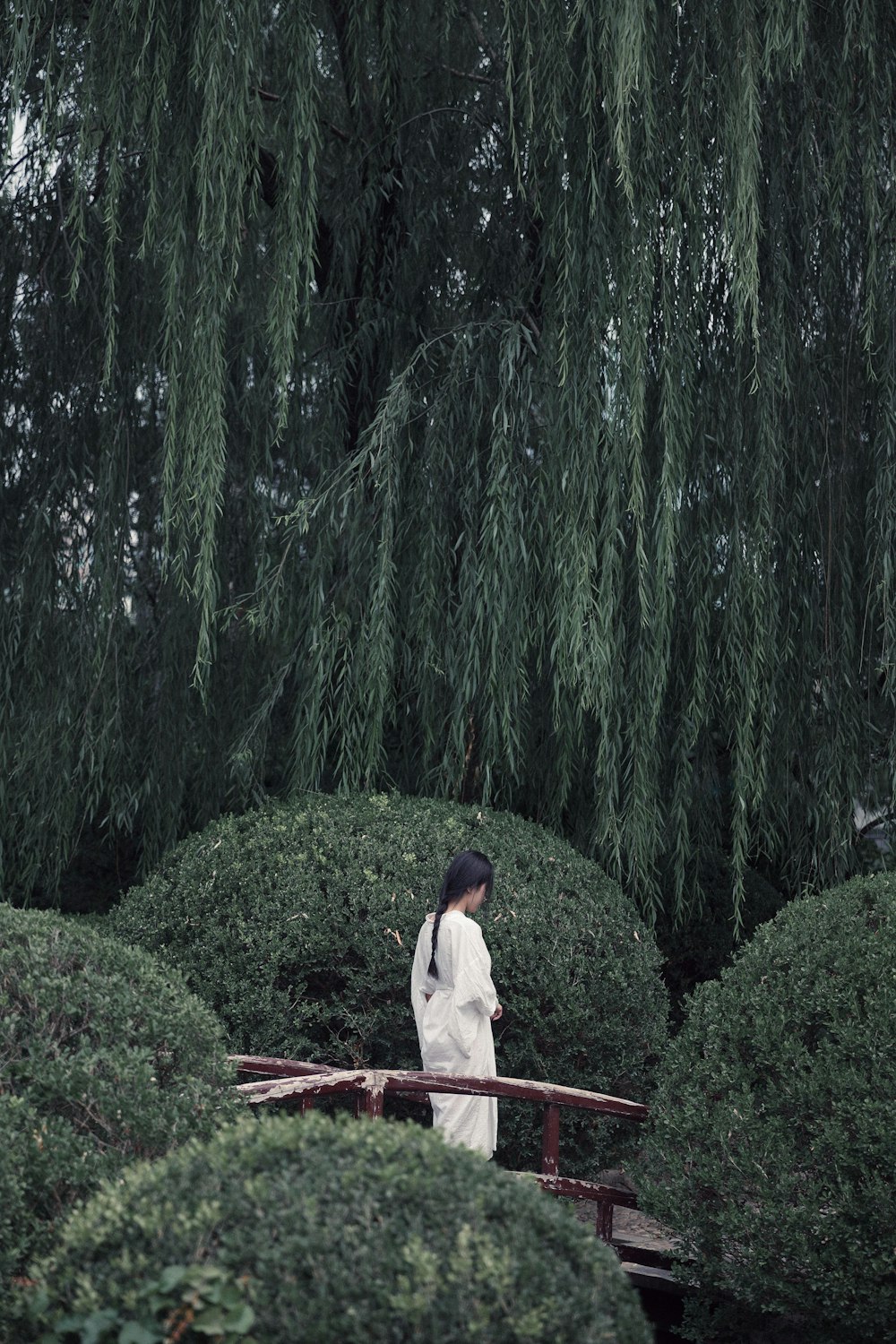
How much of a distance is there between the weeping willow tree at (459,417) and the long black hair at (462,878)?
0.91 meters

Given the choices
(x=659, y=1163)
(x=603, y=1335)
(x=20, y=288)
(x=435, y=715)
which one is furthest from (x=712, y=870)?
(x=603, y=1335)

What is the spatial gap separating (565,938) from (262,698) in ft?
5.47

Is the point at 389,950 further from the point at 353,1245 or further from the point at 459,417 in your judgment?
the point at 353,1245

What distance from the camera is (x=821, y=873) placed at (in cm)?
596

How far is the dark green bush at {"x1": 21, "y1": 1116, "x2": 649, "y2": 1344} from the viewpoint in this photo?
2025mm

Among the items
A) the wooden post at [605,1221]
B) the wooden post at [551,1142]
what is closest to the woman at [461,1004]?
the wooden post at [551,1142]

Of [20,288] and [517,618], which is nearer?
[517,618]

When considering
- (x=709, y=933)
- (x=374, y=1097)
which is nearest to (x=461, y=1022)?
(x=374, y=1097)

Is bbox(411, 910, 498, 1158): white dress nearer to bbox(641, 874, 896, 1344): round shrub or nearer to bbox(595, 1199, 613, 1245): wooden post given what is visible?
bbox(595, 1199, 613, 1245): wooden post

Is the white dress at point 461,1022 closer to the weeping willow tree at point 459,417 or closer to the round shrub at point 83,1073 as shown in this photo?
the weeping willow tree at point 459,417

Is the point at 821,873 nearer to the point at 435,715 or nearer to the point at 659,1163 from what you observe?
the point at 435,715

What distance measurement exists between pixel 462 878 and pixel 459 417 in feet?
6.75

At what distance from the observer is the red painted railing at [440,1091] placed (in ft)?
12.3

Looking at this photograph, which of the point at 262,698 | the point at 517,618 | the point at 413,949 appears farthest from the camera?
the point at 262,698
